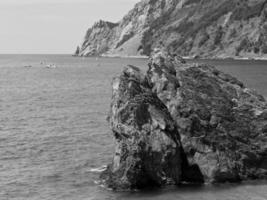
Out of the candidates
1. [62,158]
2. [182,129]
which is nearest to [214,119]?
[182,129]

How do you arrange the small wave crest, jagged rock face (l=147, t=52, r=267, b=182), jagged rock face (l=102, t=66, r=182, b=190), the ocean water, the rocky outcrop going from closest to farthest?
the ocean water
jagged rock face (l=102, t=66, r=182, b=190)
the rocky outcrop
jagged rock face (l=147, t=52, r=267, b=182)
the small wave crest

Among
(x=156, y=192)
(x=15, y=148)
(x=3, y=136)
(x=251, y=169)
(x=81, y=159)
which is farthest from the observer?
(x=3, y=136)

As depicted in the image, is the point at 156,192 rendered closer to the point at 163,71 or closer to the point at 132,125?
the point at 132,125

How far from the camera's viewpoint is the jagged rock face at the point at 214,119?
→ 3803 cm

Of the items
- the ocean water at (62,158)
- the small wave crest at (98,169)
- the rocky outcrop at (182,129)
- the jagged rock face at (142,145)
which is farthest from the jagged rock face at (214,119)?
the small wave crest at (98,169)

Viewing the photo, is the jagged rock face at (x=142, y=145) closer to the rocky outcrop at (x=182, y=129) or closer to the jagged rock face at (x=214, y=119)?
the rocky outcrop at (x=182, y=129)

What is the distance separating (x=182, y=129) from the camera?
3862 cm

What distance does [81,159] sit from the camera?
4650 cm

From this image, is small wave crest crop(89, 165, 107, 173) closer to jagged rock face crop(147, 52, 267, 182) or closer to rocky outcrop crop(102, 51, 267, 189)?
rocky outcrop crop(102, 51, 267, 189)

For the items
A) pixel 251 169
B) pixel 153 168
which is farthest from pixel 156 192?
pixel 251 169

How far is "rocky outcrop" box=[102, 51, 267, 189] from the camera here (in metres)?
36.8

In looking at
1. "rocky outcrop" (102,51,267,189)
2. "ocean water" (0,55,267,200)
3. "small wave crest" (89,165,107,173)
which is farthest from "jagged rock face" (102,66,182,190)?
"small wave crest" (89,165,107,173)

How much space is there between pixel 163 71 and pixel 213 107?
4.71 m

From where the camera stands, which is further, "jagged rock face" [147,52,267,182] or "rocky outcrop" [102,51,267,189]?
"jagged rock face" [147,52,267,182]
